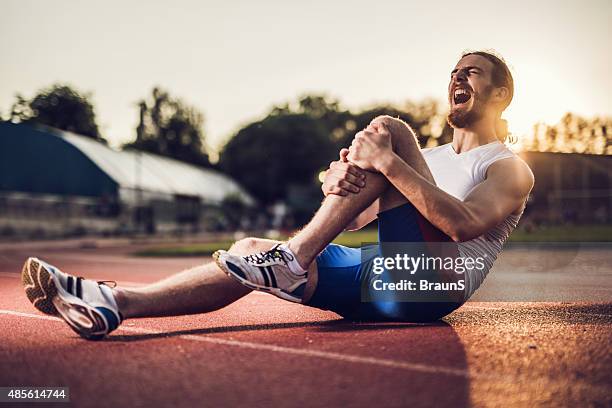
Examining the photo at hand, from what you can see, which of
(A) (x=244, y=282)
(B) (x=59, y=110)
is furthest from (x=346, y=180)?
(B) (x=59, y=110)

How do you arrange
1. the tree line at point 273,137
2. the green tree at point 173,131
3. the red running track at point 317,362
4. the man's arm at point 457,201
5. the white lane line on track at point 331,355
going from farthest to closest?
the green tree at point 173,131 < the tree line at point 273,137 < the man's arm at point 457,201 < the white lane line on track at point 331,355 < the red running track at point 317,362

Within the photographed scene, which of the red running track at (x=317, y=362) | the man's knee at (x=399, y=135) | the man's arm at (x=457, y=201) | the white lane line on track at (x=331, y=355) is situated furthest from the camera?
the man's knee at (x=399, y=135)

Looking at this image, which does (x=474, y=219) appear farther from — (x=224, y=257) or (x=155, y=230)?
(x=155, y=230)

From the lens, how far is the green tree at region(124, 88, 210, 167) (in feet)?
259

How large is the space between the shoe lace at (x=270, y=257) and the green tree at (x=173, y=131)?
76.8m

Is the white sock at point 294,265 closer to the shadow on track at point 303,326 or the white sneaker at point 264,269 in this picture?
the white sneaker at point 264,269

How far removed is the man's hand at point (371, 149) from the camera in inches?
114

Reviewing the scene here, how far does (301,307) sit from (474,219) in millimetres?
2103

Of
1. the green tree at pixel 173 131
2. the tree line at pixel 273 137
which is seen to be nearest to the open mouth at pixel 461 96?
the tree line at pixel 273 137

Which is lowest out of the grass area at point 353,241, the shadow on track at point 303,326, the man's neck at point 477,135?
the grass area at point 353,241

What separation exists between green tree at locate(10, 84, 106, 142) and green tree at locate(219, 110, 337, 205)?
93.3 ft

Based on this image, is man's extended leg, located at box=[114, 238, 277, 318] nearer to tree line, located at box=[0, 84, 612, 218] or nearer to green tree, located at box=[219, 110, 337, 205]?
tree line, located at box=[0, 84, 612, 218]

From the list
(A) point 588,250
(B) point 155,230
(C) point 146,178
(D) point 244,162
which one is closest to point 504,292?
(A) point 588,250

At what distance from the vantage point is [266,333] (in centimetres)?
336
